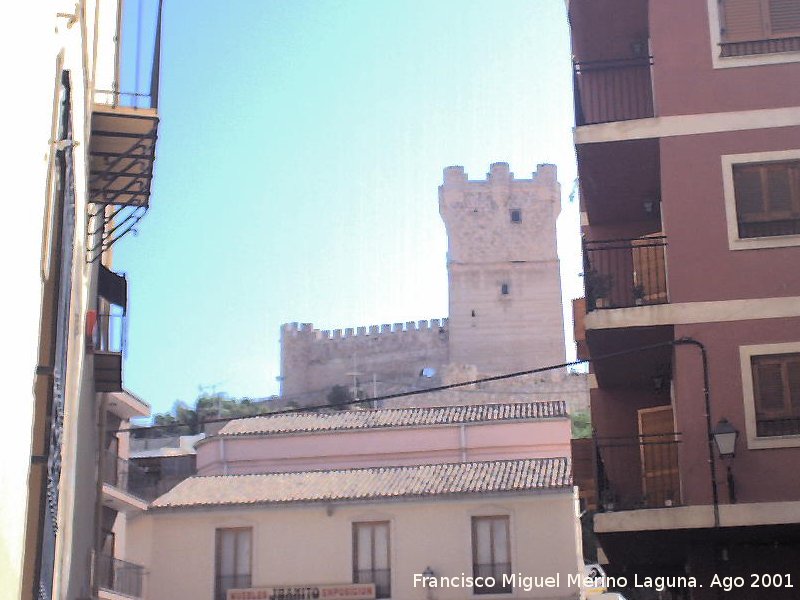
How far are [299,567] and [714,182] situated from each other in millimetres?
16771

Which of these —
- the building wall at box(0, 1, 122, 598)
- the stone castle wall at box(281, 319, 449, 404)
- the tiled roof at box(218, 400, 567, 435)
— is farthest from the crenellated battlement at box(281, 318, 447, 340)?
the building wall at box(0, 1, 122, 598)

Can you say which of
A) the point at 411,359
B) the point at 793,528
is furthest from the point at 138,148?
the point at 411,359

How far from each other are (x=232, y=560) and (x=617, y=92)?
1663 cm

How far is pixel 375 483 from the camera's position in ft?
95.2

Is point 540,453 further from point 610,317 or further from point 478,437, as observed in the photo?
point 610,317

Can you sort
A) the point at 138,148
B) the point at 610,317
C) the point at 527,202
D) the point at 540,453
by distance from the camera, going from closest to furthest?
the point at 138,148, the point at 610,317, the point at 540,453, the point at 527,202

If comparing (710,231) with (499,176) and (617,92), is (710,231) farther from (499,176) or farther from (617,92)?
(499,176)

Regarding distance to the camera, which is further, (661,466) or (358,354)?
(358,354)

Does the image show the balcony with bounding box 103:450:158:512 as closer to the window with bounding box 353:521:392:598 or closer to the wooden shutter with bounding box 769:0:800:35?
the window with bounding box 353:521:392:598

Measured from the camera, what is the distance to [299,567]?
27.4 meters

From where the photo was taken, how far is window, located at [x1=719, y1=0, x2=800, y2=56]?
1336cm

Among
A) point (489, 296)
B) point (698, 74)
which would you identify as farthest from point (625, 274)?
point (489, 296)

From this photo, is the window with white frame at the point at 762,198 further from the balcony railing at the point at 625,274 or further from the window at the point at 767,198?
the balcony railing at the point at 625,274

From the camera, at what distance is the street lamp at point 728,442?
12156 millimetres
